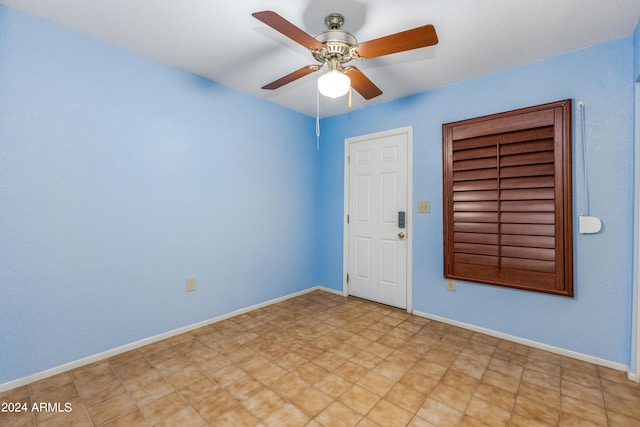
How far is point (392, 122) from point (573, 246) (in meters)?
2.04

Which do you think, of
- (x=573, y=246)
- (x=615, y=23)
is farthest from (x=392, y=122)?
(x=573, y=246)

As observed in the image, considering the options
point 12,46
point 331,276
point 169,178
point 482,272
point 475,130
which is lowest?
point 331,276

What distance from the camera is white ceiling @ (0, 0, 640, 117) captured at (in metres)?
1.76

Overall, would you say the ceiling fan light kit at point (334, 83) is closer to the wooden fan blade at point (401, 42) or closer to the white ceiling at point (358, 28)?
the wooden fan blade at point (401, 42)

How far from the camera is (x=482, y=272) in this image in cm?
265

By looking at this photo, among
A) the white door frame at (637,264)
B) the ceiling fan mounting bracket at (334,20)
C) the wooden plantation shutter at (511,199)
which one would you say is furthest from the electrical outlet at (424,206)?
the ceiling fan mounting bracket at (334,20)

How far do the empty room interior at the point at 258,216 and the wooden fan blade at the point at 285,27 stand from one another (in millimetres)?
12

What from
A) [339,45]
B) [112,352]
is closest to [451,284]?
[339,45]

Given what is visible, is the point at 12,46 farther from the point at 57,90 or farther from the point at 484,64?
the point at 484,64

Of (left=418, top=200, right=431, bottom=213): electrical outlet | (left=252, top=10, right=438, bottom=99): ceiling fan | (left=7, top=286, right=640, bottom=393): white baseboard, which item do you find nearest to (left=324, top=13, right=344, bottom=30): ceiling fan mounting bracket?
(left=252, top=10, right=438, bottom=99): ceiling fan

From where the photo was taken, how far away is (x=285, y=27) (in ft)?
4.77

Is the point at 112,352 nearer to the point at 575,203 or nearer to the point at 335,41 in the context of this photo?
the point at 335,41

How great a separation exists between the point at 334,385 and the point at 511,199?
2095 millimetres

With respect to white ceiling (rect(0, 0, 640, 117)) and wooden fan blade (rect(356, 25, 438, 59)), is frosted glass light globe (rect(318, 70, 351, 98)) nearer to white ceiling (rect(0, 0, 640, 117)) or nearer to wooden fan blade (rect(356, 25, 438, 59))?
wooden fan blade (rect(356, 25, 438, 59))
